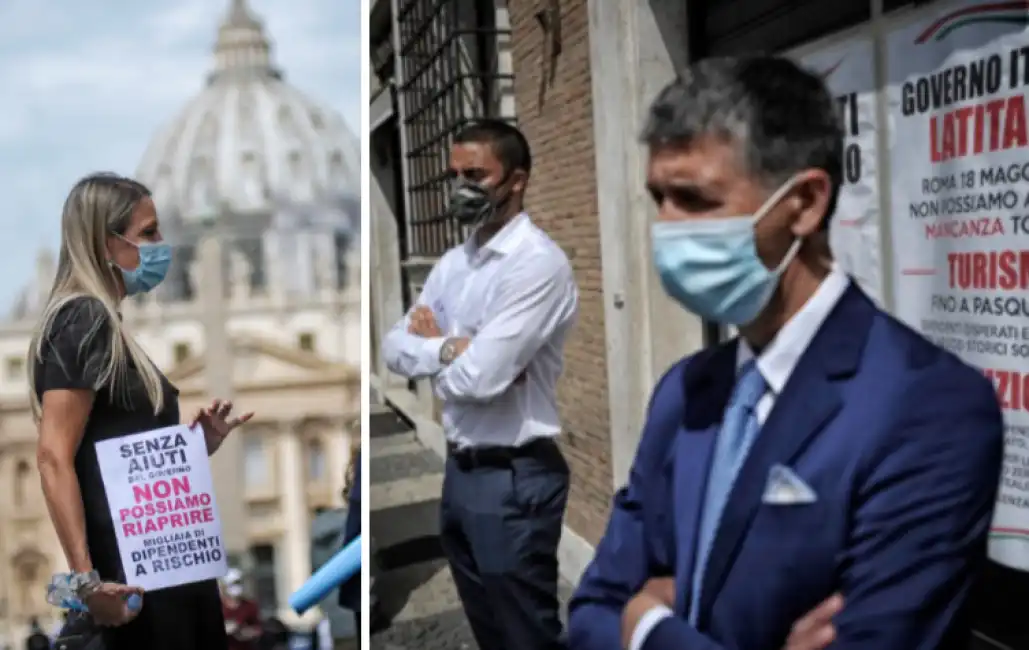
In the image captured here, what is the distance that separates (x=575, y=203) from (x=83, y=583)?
2.54 meters

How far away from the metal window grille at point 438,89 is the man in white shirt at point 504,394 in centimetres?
207

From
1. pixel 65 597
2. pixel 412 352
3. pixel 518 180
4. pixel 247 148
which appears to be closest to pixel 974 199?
pixel 518 180

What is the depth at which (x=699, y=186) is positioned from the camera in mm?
1418

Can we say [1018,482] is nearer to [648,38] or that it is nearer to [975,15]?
[975,15]

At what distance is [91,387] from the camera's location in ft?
7.59

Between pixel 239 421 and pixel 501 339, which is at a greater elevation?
pixel 501 339

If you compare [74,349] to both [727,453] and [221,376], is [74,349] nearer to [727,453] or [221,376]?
[221,376]

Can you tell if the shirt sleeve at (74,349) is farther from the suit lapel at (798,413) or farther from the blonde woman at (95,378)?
the suit lapel at (798,413)

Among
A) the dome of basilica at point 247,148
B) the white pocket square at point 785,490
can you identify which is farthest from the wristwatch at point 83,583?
the white pocket square at point 785,490

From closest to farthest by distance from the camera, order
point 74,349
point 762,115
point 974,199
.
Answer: point 762,115 → point 974,199 → point 74,349

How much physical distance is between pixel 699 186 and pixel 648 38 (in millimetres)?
2296

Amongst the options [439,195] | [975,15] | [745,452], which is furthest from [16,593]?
[439,195]

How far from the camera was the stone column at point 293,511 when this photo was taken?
2.61m

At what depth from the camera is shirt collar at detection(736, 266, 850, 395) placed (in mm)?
1410
